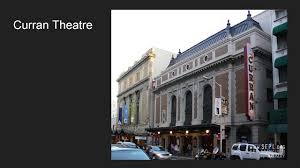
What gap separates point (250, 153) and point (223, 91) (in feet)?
44.3

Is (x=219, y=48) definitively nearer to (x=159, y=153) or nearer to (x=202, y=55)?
(x=202, y=55)

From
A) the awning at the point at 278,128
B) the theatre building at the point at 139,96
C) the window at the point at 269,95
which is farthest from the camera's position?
the theatre building at the point at 139,96

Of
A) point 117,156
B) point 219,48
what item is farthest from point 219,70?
point 117,156

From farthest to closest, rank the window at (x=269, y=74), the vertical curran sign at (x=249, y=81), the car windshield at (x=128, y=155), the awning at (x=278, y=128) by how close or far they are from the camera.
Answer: the window at (x=269, y=74), the vertical curran sign at (x=249, y=81), the awning at (x=278, y=128), the car windshield at (x=128, y=155)

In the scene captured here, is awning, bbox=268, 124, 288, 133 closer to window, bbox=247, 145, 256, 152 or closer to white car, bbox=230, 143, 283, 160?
white car, bbox=230, 143, 283, 160

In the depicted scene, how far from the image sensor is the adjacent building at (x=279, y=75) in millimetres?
28875

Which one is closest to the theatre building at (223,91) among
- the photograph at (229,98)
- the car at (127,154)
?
the photograph at (229,98)

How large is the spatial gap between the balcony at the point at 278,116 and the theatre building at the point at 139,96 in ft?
88.3

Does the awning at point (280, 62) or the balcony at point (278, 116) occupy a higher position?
the awning at point (280, 62)

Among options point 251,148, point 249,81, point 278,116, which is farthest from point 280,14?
point 251,148

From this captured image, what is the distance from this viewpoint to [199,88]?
40750mm

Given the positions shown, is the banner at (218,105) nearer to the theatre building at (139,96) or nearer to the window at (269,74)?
the window at (269,74)

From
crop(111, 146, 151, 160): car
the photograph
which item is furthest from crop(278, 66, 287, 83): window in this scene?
crop(111, 146, 151, 160): car

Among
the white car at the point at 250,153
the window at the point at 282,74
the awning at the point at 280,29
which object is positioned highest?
the awning at the point at 280,29
